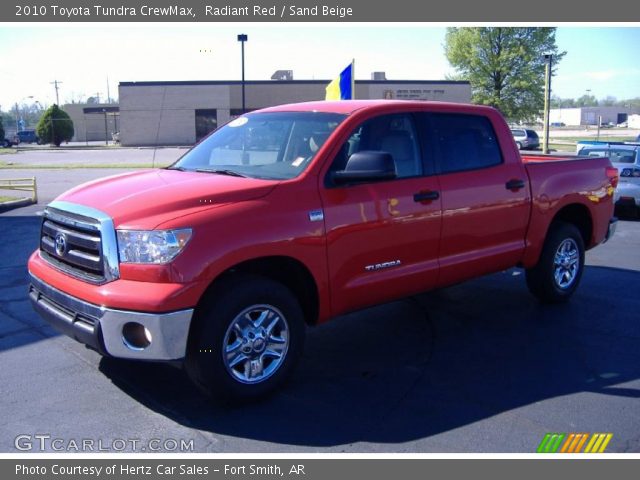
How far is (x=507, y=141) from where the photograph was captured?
6.36 meters

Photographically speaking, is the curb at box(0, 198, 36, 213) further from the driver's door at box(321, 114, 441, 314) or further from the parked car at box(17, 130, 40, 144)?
the parked car at box(17, 130, 40, 144)

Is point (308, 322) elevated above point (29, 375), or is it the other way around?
point (308, 322)

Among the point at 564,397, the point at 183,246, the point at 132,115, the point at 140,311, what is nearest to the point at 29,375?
the point at 140,311

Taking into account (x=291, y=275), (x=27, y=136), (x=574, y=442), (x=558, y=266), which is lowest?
(x=574, y=442)

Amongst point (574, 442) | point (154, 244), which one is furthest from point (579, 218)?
point (154, 244)

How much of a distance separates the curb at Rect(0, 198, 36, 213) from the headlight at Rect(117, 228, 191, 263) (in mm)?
12334

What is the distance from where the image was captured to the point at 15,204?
15656 millimetres

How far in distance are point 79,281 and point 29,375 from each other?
3.85 ft

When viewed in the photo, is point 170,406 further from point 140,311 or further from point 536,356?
point 536,356

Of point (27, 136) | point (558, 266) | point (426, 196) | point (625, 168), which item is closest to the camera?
point (426, 196)

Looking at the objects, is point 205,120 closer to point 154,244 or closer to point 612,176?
point 612,176

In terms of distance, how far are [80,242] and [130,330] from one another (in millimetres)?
770

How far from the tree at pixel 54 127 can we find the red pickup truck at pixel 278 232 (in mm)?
60506

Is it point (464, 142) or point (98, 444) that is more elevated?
point (464, 142)
